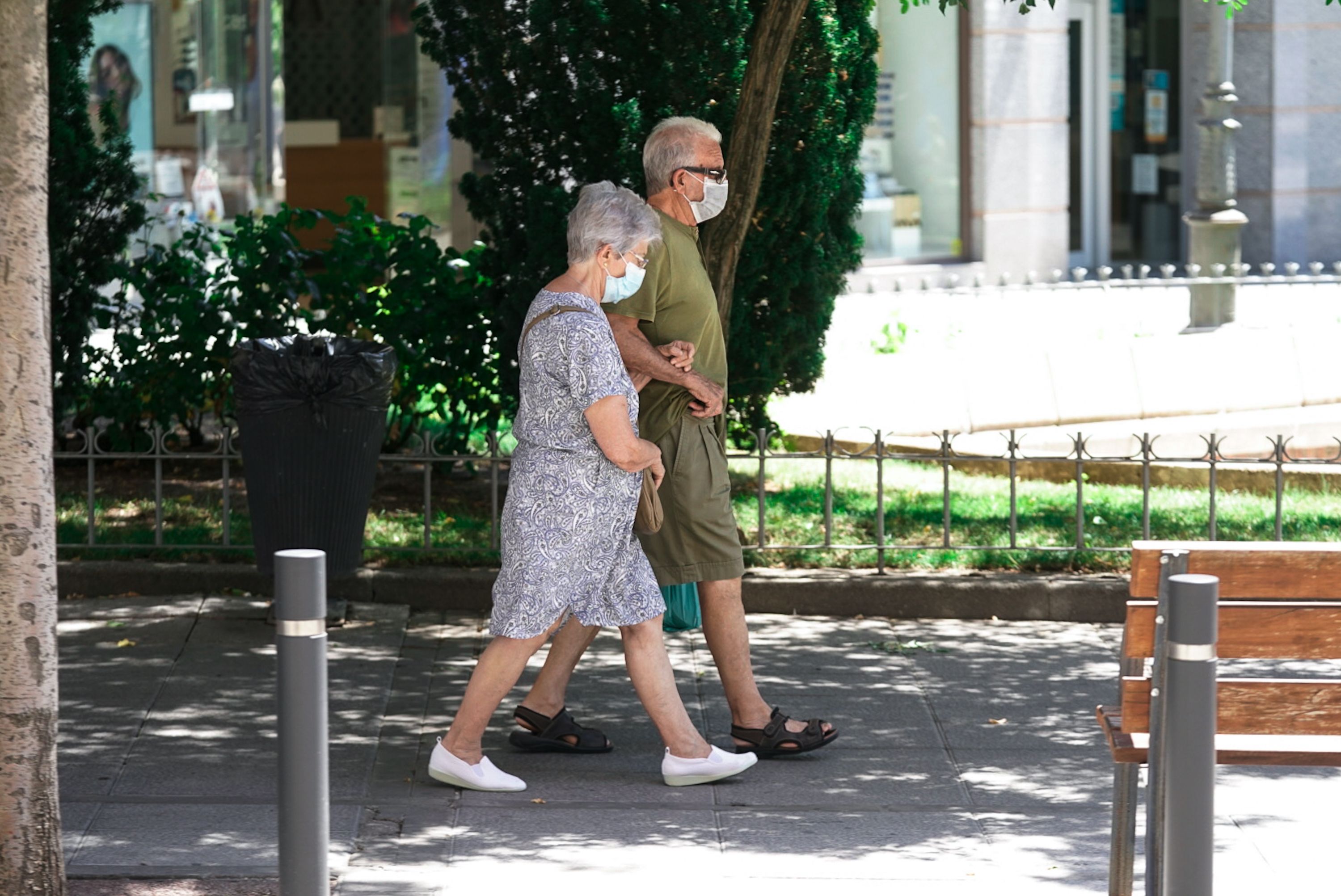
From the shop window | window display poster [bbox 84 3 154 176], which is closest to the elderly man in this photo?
window display poster [bbox 84 3 154 176]

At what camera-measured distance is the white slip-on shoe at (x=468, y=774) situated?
532 cm

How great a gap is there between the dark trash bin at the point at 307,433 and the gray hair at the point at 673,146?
1760 millimetres

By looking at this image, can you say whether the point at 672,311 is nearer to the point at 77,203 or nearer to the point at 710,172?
the point at 710,172

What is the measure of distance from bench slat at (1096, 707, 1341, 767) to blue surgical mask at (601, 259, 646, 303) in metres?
1.82

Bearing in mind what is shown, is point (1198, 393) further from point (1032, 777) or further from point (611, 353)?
point (611, 353)

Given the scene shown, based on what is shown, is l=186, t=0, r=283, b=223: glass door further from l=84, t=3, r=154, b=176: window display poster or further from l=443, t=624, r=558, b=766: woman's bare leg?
l=443, t=624, r=558, b=766: woman's bare leg

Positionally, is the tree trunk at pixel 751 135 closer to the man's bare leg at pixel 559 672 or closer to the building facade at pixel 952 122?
the man's bare leg at pixel 559 672

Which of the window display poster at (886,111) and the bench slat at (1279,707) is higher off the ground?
the window display poster at (886,111)

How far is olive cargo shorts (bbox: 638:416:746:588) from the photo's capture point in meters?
5.55

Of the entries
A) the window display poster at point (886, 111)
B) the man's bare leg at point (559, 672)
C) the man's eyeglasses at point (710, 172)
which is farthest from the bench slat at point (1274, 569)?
the window display poster at point (886, 111)

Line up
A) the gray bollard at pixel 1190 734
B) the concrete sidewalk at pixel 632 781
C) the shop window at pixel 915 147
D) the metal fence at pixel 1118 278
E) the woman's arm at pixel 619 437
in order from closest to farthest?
the gray bollard at pixel 1190 734
the concrete sidewalk at pixel 632 781
the woman's arm at pixel 619 437
the metal fence at pixel 1118 278
the shop window at pixel 915 147

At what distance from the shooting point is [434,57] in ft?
27.4

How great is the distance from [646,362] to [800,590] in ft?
7.96

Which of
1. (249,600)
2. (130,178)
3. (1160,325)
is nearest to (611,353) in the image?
(249,600)
